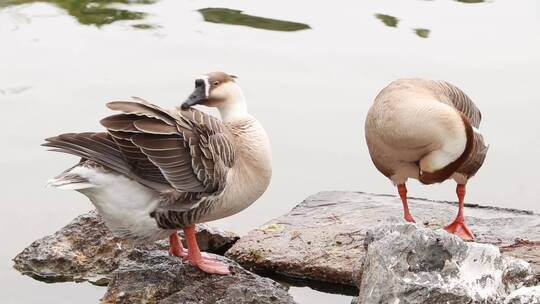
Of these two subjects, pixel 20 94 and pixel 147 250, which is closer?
pixel 147 250

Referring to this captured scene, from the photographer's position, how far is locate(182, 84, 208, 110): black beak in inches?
222

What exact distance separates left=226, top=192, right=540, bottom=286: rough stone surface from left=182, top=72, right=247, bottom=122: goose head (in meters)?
0.89

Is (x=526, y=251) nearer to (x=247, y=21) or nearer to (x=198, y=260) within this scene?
(x=198, y=260)

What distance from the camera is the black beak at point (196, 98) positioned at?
5629 mm

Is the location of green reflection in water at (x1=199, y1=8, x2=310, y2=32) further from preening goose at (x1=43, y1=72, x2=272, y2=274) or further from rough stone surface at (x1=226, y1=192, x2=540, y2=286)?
preening goose at (x1=43, y1=72, x2=272, y2=274)

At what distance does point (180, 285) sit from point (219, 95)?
1021mm

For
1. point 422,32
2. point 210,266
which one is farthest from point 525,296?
point 422,32

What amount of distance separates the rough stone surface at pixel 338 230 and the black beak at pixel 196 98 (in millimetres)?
999

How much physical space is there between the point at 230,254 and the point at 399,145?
3.79ft

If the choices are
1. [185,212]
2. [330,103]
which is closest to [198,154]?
[185,212]

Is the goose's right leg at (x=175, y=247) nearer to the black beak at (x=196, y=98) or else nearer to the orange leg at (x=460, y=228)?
the black beak at (x=196, y=98)

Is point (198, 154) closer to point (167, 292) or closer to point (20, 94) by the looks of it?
point (167, 292)

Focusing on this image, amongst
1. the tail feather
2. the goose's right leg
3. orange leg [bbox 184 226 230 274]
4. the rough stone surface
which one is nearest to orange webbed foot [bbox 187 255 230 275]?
orange leg [bbox 184 226 230 274]

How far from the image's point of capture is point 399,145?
19.6 ft
